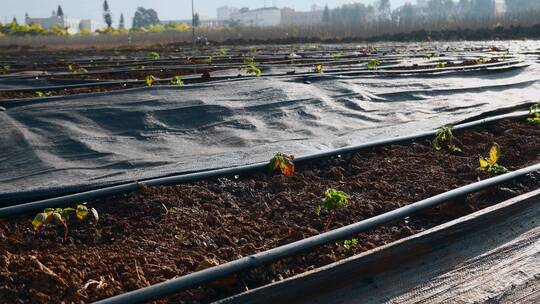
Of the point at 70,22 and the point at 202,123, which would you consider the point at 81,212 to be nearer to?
the point at 202,123

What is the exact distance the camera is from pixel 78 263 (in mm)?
2164

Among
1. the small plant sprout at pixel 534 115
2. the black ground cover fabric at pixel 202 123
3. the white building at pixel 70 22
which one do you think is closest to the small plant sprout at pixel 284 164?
the black ground cover fabric at pixel 202 123

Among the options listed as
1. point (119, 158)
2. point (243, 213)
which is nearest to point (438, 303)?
point (243, 213)

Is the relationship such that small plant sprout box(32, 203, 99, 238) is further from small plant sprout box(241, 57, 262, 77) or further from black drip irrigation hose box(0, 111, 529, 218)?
small plant sprout box(241, 57, 262, 77)

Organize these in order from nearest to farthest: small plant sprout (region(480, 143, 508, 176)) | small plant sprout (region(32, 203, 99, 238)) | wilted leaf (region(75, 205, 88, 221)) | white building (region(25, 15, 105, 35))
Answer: small plant sprout (region(32, 203, 99, 238)) → wilted leaf (region(75, 205, 88, 221)) → small plant sprout (region(480, 143, 508, 176)) → white building (region(25, 15, 105, 35))

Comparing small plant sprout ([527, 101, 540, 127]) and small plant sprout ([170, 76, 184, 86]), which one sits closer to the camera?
small plant sprout ([527, 101, 540, 127])

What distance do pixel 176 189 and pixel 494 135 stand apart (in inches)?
110

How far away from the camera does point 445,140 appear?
13.1 feet

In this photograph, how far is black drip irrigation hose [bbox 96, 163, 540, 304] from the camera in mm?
1780

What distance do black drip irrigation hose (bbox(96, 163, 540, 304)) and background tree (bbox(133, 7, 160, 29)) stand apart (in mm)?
90825

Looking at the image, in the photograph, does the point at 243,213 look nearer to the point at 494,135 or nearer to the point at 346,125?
the point at 346,125

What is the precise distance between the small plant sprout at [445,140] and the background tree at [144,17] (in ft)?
294

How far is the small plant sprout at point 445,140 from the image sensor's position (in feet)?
12.3

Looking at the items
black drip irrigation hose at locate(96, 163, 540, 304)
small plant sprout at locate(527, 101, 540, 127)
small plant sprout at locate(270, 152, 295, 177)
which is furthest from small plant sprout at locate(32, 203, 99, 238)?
small plant sprout at locate(527, 101, 540, 127)
